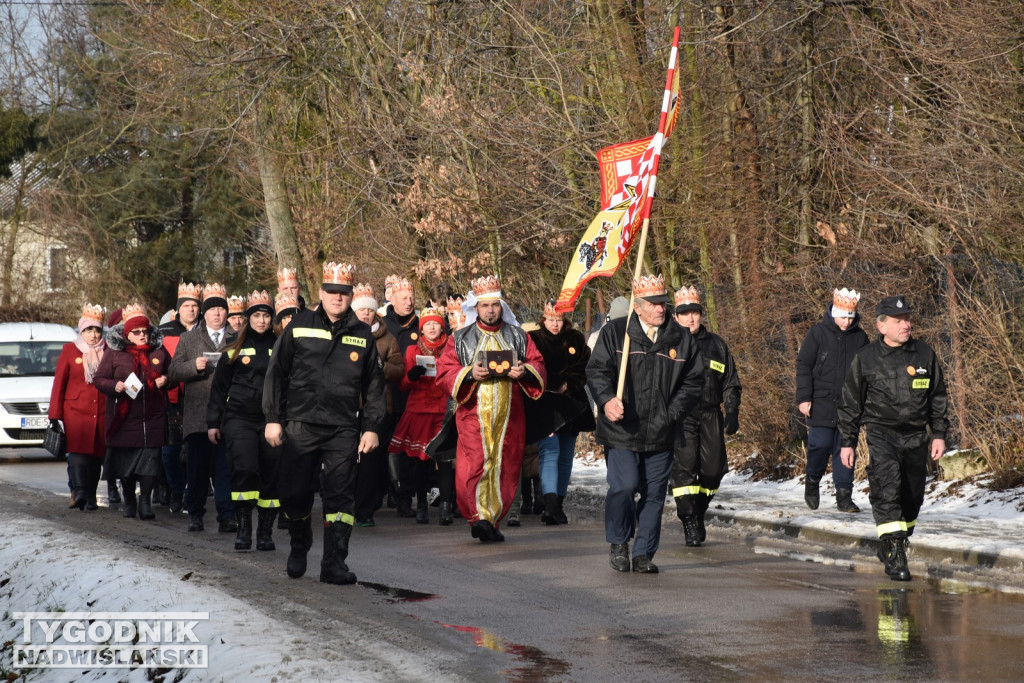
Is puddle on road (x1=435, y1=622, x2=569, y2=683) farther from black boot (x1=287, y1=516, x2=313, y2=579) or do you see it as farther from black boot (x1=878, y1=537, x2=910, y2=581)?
black boot (x1=878, y1=537, x2=910, y2=581)

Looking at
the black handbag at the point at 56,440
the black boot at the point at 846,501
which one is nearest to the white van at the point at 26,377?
the black handbag at the point at 56,440

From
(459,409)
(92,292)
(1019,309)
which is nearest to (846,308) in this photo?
(1019,309)

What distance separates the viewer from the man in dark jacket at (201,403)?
12719mm

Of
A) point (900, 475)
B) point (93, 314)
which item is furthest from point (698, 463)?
point (93, 314)

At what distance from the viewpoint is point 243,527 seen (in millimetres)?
11203

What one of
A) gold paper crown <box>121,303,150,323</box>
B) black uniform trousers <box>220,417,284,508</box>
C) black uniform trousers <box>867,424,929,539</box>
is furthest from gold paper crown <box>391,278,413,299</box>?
black uniform trousers <box>867,424,929,539</box>

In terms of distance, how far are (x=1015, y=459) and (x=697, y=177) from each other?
19.2ft

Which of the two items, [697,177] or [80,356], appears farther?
[697,177]

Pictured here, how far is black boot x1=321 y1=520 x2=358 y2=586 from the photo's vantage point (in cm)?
938

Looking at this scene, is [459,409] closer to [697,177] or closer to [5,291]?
[697,177]

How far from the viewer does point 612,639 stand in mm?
7684

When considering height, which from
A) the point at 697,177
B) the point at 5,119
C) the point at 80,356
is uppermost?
the point at 5,119

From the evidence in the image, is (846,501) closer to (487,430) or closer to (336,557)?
(487,430)

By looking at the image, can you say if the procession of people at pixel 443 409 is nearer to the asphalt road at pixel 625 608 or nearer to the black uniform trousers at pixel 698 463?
the black uniform trousers at pixel 698 463
